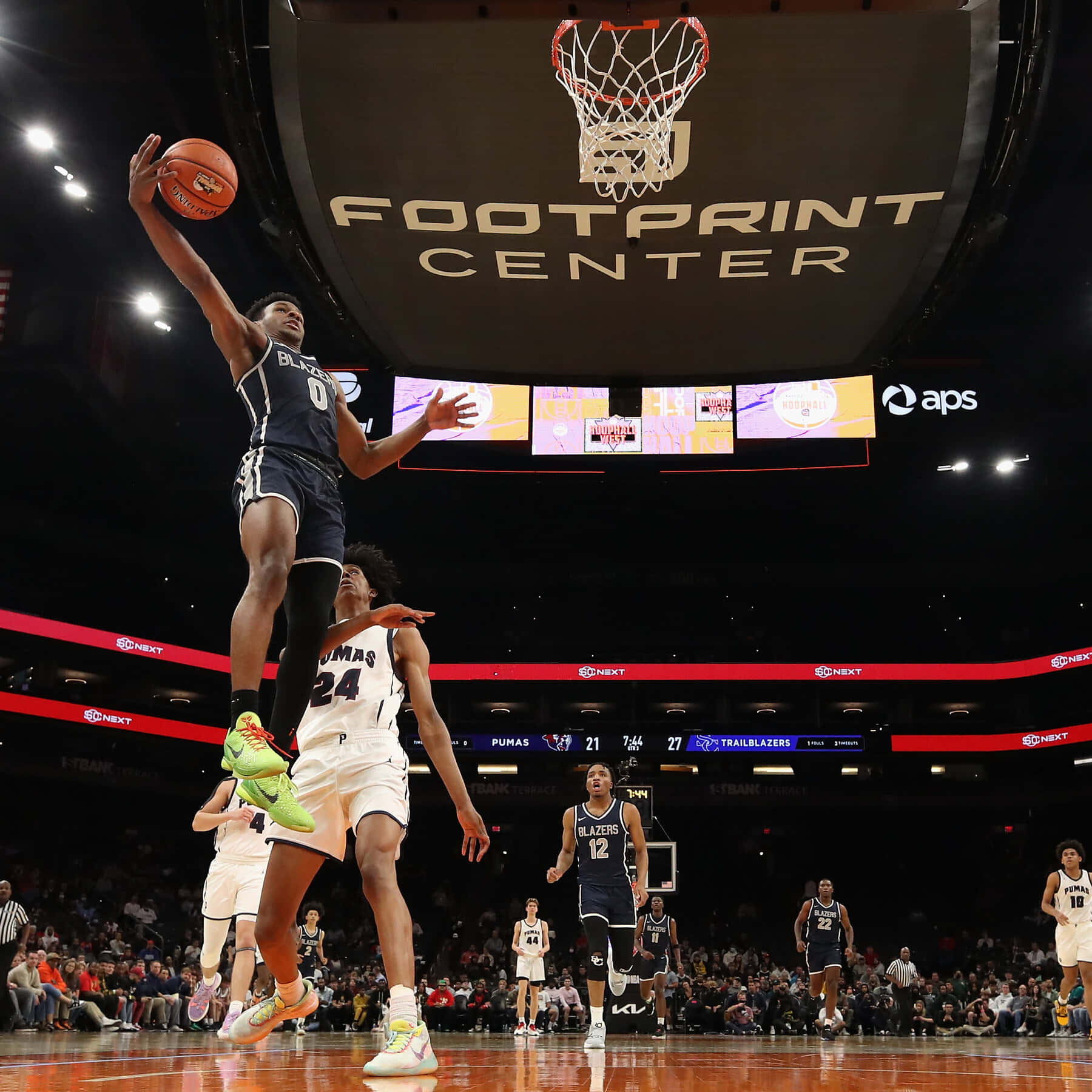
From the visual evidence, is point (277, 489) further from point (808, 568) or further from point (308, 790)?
point (808, 568)

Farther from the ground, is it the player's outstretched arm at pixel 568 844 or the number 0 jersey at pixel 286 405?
the number 0 jersey at pixel 286 405

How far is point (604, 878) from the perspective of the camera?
30.1ft

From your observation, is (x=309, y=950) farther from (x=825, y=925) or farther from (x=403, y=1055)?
(x=403, y=1055)

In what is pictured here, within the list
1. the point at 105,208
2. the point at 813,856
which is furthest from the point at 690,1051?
the point at 813,856

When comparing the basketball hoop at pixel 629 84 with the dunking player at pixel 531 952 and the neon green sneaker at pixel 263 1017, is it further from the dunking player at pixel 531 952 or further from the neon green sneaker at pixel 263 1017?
the dunking player at pixel 531 952

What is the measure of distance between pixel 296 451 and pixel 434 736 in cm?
144

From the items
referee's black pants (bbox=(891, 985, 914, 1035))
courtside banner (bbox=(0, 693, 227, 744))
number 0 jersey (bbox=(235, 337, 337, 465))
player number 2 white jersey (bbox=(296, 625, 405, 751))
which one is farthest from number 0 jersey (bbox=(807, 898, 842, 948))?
courtside banner (bbox=(0, 693, 227, 744))

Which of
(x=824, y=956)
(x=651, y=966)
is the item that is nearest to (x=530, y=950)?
(x=651, y=966)

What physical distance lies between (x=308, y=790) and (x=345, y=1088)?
1.21m

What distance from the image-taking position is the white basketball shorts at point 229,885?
966 cm

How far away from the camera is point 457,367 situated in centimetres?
1350

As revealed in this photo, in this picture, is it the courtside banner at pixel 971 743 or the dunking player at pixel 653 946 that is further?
the courtside banner at pixel 971 743

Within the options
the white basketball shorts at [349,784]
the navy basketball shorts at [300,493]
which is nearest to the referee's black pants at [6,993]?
the white basketball shorts at [349,784]

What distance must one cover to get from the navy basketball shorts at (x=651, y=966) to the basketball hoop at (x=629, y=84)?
389 inches
